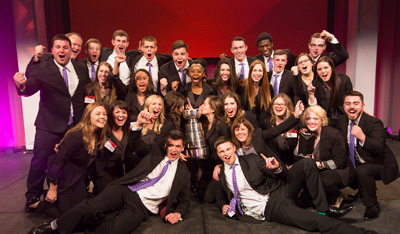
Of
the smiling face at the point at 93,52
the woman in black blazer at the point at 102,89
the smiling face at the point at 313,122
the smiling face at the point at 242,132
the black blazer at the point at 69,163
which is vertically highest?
the smiling face at the point at 93,52

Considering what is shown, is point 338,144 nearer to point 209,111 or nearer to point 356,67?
point 209,111

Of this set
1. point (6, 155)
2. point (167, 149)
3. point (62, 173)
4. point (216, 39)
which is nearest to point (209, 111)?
point (167, 149)

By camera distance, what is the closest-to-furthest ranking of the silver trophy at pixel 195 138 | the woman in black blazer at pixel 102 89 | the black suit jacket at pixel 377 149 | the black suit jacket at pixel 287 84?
1. the black suit jacket at pixel 377 149
2. the silver trophy at pixel 195 138
3. the woman in black blazer at pixel 102 89
4. the black suit jacket at pixel 287 84

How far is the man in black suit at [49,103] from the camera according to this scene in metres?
3.29

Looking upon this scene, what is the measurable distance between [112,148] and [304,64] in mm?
2629

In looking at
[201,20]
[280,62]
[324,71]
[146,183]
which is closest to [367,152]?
[324,71]

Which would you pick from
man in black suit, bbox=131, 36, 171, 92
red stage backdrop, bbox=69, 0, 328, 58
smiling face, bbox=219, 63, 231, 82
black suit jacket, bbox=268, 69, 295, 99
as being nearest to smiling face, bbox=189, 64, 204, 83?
smiling face, bbox=219, 63, 231, 82

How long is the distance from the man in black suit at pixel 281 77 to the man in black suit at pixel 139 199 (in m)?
1.72

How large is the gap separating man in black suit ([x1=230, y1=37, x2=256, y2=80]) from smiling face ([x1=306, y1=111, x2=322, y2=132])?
1394 mm

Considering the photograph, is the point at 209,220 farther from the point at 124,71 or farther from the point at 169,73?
the point at 124,71

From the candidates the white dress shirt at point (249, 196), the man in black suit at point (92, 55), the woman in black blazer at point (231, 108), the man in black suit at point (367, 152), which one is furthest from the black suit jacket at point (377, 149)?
the man in black suit at point (92, 55)

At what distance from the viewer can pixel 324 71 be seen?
3.69 meters

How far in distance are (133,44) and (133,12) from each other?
627mm

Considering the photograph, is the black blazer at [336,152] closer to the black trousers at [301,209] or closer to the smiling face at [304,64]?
the black trousers at [301,209]
